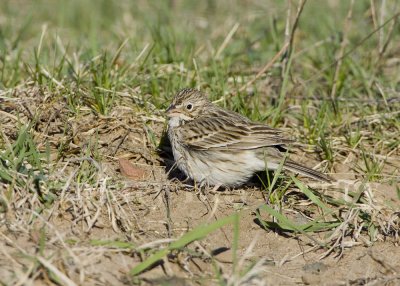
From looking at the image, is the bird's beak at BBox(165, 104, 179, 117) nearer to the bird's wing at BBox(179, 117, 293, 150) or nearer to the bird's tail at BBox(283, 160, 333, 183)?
the bird's wing at BBox(179, 117, 293, 150)

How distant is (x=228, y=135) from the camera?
251 inches

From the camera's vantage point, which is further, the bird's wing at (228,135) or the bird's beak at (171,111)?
the bird's beak at (171,111)

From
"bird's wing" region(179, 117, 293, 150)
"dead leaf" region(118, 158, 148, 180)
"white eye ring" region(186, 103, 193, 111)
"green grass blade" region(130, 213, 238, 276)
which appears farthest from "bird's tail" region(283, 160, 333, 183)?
"green grass blade" region(130, 213, 238, 276)

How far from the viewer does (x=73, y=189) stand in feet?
17.6

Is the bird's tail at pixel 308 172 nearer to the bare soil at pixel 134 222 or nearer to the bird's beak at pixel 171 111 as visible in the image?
the bare soil at pixel 134 222

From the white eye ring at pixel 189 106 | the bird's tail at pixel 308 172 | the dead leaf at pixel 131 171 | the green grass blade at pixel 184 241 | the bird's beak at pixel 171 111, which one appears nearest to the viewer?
the green grass blade at pixel 184 241

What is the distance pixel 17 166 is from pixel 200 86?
247 centimetres

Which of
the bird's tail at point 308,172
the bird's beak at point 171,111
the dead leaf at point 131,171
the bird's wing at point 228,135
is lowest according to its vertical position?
the dead leaf at point 131,171

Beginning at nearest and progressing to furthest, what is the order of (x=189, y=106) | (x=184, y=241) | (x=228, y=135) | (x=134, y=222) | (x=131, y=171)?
(x=184, y=241), (x=134, y=222), (x=131, y=171), (x=228, y=135), (x=189, y=106)

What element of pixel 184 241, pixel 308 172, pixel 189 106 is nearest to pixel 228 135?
pixel 189 106

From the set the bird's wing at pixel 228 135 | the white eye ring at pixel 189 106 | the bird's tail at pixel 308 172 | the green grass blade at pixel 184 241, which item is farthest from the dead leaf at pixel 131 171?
the green grass blade at pixel 184 241

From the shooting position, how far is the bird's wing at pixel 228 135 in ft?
20.4

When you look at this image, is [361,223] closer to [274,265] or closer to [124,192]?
[274,265]

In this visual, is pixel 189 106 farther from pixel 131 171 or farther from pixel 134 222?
pixel 134 222
